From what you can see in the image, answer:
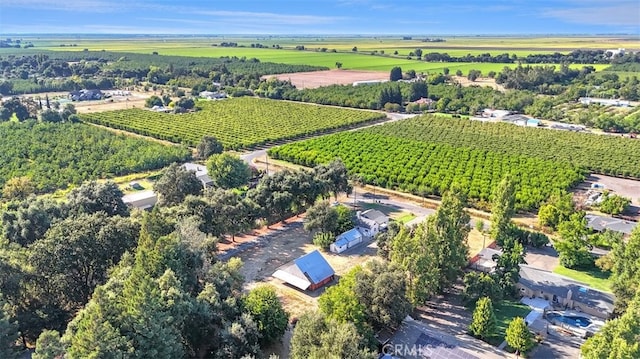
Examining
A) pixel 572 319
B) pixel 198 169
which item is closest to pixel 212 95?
pixel 198 169

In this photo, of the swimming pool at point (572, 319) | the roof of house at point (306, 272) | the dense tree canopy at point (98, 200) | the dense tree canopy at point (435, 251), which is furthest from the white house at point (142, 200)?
the swimming pool at point (572, 319)

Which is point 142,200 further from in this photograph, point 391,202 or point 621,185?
point 621,185

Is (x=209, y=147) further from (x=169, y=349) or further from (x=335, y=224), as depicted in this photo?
(x=169, y=349)

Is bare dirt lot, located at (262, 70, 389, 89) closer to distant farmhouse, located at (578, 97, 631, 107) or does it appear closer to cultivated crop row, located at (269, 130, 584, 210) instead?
distant farmhouse, located at (578, 97, 631, 107)

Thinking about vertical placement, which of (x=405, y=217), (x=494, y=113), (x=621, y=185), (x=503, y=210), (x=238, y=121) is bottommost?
(x=405, y=217)

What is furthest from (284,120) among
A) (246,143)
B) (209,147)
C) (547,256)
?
(547,256)

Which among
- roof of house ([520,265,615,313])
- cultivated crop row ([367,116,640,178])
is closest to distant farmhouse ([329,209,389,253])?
roof of house ([520,265,615,313])
